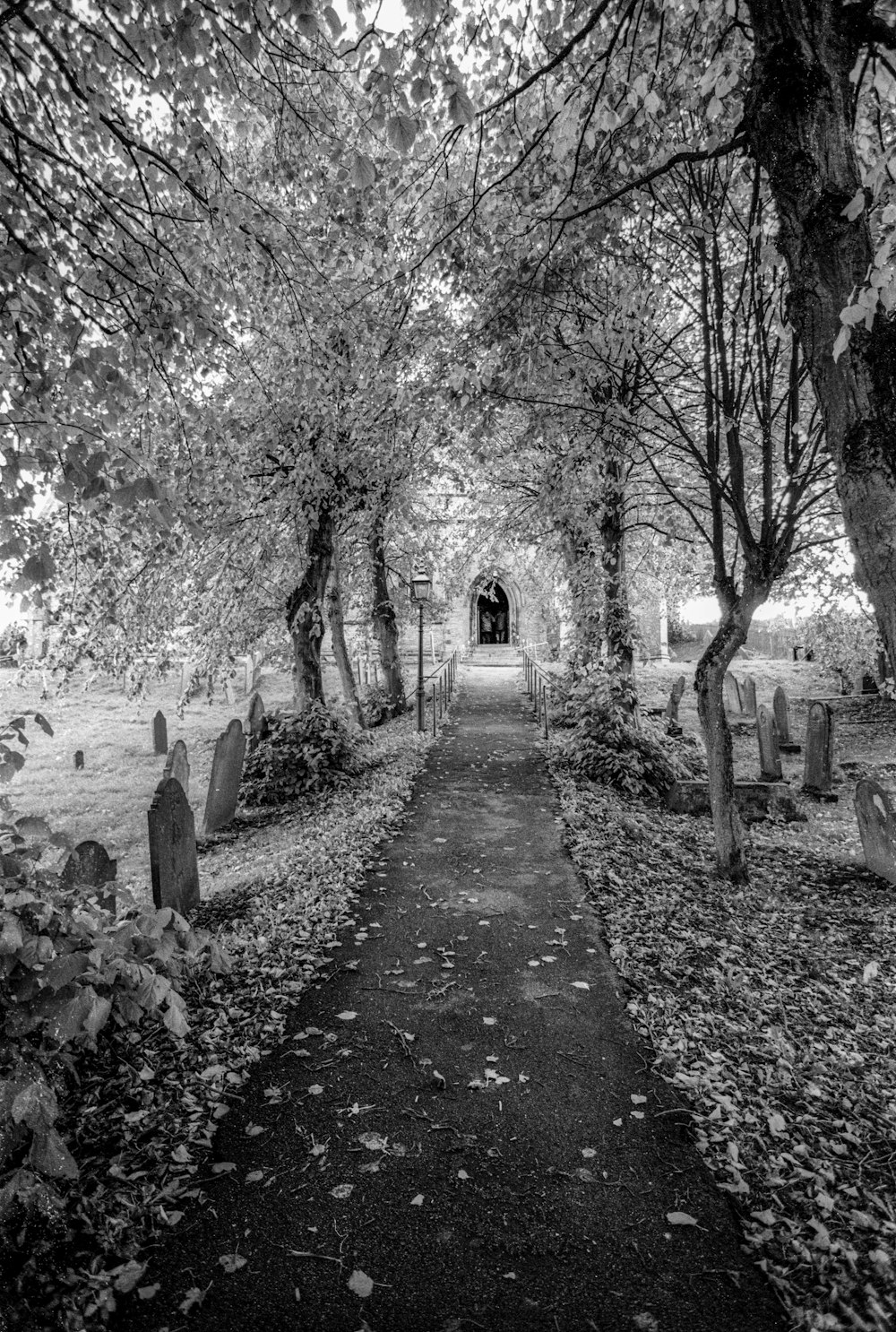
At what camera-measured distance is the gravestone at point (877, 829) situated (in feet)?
→ 21.5

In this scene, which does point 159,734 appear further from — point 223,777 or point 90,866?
point 90,866

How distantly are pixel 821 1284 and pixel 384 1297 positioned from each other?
1.48m

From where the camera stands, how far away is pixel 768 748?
431 inches

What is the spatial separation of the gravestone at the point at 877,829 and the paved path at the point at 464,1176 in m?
3.62

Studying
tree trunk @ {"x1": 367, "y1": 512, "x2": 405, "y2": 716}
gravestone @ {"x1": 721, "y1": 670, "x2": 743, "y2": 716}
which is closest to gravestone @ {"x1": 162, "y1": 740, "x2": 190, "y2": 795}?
tree trunk @ {"x1": 367, "y1": 512, "x2": 405, "y2": 716}

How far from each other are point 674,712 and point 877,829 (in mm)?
9150

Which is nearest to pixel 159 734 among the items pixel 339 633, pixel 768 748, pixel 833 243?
pixel 339 633

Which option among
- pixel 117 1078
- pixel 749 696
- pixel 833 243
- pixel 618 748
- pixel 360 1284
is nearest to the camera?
pixel 360 1284

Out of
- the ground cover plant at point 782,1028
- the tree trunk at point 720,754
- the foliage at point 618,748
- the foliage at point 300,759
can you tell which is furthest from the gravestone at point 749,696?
the tree trunk at point 720,754

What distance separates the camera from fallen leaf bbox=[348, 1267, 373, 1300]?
2.29 m

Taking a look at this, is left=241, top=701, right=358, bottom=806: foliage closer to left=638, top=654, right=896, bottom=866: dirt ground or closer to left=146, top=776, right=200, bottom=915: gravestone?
left=146, top=776, right=200, bottom=915: gravestone

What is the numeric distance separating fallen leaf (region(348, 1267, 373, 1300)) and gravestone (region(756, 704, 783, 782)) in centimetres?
1008

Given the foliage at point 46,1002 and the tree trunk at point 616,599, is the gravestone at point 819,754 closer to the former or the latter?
the tree trunk at point 616,599

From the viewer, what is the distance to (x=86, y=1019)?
2.33 m
